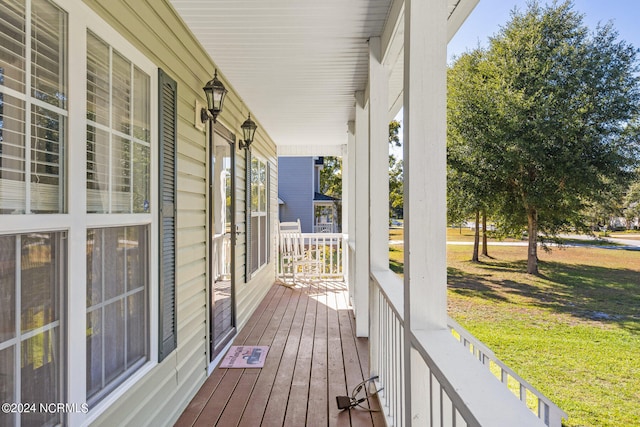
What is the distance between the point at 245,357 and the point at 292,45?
2.81 metres

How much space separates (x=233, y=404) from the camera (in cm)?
274

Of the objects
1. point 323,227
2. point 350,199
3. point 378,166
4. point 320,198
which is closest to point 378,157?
point 378,166

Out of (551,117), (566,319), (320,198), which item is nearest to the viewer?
(551,117)

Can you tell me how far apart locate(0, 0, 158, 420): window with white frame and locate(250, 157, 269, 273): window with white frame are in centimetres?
330

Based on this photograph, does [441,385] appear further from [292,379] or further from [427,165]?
[292,379]

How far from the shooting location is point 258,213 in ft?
19.4

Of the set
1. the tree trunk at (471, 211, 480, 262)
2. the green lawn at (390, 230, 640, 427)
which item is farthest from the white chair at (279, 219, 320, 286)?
the tree trunk at (471, 211, 480, 262)

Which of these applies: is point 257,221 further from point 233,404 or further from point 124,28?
point 124,28

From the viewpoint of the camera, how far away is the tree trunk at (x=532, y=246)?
2.23m

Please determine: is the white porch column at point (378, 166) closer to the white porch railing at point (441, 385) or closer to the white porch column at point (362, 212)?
the white porch railing at point (441, 385)

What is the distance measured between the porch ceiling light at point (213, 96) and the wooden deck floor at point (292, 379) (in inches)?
86.3

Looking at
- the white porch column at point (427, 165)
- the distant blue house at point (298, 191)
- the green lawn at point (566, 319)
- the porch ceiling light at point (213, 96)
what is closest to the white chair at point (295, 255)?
the porch ceiling light at point (213, 96)

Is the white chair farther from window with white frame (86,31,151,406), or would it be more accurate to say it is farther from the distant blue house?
the distant blue house

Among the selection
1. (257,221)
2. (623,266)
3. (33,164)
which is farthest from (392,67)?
(257,221)
